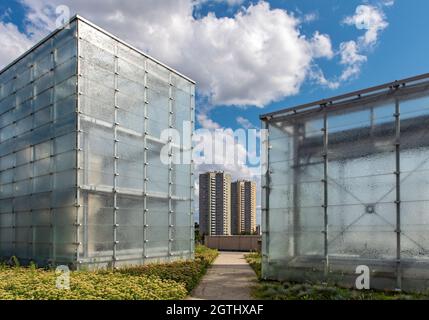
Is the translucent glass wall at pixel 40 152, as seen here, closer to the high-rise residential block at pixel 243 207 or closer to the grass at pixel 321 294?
the grass at pixel 321 294

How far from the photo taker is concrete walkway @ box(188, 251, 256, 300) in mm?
10047

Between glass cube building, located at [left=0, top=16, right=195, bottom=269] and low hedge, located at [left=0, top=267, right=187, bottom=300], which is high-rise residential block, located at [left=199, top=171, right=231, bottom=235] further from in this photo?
low hedge, located at [left=0, top=267, right=187, bottom=300]

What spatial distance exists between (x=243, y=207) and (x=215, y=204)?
18.7 ft

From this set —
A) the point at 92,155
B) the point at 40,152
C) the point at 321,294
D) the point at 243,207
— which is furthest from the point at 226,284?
the point at 243,207

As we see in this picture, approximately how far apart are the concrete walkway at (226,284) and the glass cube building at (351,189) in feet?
3.85

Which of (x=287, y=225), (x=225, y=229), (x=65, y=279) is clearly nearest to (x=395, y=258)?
(x=287, y=225)

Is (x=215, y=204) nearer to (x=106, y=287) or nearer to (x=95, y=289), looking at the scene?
(x=106, y=287)

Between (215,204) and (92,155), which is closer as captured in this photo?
(92,155)

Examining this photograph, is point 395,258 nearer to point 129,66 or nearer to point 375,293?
point 375,293

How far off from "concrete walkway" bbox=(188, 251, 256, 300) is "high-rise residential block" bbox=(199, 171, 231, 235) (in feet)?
113

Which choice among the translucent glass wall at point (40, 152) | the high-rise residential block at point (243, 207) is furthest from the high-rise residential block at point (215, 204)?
the translucent glass wall at point (40, 152)

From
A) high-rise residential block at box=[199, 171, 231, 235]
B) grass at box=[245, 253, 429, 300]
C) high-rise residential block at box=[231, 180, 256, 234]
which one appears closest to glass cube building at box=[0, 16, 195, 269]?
grass at box=[245, 253, 429, 300]

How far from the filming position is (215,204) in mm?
50812
